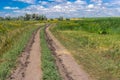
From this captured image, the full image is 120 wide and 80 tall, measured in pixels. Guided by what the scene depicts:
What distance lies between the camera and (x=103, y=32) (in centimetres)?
4112

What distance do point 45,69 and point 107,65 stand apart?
3615 mm

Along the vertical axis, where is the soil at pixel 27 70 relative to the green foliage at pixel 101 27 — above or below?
above

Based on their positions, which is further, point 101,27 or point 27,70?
point 101,27

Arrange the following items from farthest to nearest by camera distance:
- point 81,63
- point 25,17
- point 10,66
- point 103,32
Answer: point 25,17
point 103,32
point 81,63
point 10,66

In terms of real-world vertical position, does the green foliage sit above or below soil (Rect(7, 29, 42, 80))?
below

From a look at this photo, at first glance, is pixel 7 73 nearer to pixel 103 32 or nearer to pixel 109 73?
pixel 109 73

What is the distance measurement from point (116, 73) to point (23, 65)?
5.01 meters

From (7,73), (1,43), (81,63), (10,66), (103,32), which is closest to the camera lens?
(7,73)

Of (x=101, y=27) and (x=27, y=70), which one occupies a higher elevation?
(x=27, y=70)

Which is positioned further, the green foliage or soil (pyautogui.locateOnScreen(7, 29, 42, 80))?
the green foliage

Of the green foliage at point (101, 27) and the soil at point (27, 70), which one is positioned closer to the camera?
the soil at point (27, 70)

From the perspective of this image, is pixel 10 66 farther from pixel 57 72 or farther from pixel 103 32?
pixel 103 32

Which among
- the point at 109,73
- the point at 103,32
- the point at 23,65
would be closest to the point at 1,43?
the point at 23,65

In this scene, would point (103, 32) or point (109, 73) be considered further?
point (103, 32)
